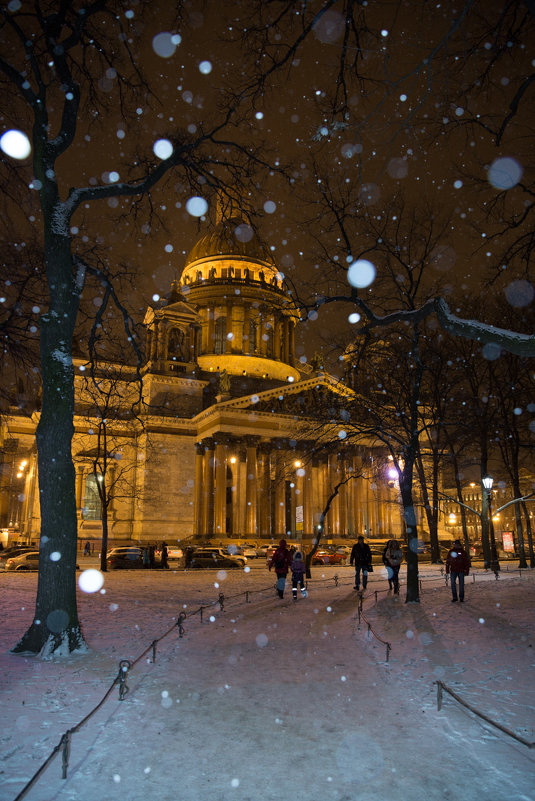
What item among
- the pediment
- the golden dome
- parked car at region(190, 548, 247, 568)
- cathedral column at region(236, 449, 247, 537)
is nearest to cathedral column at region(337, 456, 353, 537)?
the pediment

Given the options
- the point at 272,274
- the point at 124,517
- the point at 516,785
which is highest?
the point at 272,274

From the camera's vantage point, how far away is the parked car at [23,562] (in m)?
31.2

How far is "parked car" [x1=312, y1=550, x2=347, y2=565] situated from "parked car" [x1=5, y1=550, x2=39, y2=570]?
18.8 metres

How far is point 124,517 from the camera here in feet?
175

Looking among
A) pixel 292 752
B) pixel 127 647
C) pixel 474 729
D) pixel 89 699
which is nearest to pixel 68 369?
pixel 127 647

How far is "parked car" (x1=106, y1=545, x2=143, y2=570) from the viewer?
32.9 metres

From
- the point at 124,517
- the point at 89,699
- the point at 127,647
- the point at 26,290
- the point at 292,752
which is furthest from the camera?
the point at 124,517

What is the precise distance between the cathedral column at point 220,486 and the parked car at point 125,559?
56.7 feet

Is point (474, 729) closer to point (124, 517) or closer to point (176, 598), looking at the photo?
point (176, 598)

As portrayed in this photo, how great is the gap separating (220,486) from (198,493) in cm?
413

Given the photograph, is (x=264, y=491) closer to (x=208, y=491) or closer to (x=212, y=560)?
(x=208, y=491)

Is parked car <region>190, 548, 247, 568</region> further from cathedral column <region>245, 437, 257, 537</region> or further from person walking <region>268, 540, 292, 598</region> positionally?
person walking <region>268, 540, 292, 598</region>

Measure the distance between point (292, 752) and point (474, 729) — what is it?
195 cm

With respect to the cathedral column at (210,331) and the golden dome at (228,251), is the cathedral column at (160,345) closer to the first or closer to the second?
the cathedral column at (210,331)
